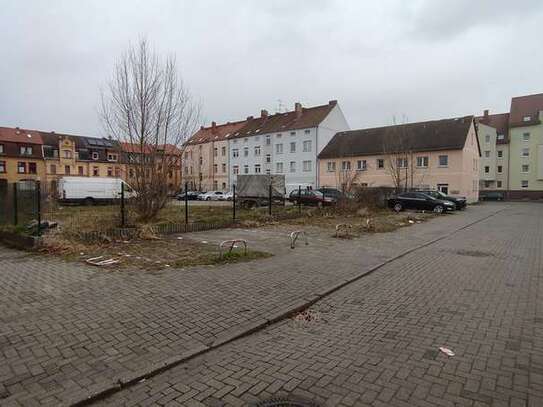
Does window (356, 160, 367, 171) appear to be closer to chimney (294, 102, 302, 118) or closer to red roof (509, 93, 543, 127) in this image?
chimney (294, 102, 302, 118)

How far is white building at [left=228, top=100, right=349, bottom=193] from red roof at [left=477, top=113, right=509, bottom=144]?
1141 inches

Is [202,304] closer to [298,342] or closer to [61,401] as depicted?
[298,342]

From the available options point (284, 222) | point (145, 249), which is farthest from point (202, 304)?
point (284, 222)

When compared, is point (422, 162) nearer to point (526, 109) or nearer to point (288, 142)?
point (288, 142)

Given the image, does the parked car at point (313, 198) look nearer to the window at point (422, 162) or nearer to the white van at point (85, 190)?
the white van at point (85, 190)

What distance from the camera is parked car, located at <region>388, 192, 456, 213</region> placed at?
1046 inches

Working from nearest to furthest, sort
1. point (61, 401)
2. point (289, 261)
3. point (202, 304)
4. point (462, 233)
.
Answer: point (61, 401) < point (202, 304) < point (289, 261) < point (462, 233)

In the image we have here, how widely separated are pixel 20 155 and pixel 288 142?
42.3 metres

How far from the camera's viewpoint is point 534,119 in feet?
198

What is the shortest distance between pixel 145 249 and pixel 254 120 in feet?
197

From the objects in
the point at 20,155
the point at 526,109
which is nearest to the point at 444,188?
the point at 526,109

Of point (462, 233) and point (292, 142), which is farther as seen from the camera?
point (292, 142)

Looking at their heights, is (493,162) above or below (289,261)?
above

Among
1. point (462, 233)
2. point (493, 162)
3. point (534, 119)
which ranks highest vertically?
point (534, 119)
